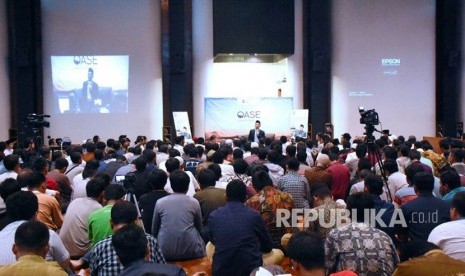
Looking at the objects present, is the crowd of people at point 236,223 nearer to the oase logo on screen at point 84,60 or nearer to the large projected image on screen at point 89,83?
the large projected image on screen at point 89,83

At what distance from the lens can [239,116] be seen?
1436cm

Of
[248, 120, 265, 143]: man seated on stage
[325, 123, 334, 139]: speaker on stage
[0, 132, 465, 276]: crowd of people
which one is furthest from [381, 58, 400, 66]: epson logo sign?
[0, 132, 465, 276]: crowd of people

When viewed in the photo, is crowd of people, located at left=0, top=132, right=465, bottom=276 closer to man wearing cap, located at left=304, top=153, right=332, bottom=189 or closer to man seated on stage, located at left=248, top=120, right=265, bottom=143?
man wearing cap, located at left=304, top=153, right=332, bottom=189

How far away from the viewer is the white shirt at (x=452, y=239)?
129 inches

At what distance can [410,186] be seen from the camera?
512cm

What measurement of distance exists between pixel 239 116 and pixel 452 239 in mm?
11171

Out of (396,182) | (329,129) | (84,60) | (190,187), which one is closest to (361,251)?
(396,182)

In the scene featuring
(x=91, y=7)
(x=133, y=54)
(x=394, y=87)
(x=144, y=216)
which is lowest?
(x=144, y=216)

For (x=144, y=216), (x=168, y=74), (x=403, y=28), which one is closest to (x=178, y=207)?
(x=144, y=216)

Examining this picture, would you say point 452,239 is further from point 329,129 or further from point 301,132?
point 329,129

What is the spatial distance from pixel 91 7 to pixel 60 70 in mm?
1962

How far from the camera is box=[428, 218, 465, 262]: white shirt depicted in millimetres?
3283

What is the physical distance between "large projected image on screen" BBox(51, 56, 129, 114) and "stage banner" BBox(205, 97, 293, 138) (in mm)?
2487

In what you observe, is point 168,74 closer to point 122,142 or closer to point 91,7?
point 91,7
